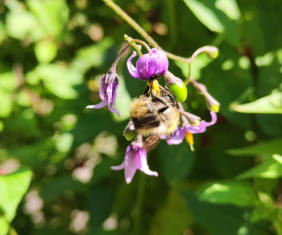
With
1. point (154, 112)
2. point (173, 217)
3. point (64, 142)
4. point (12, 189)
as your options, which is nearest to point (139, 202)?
point (173, 217)

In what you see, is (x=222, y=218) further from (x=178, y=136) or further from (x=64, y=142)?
(x=64, y=142)

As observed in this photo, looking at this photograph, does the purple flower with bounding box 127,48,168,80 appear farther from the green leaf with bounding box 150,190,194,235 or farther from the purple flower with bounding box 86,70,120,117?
the green leaf with bounding box 150,190,194,235

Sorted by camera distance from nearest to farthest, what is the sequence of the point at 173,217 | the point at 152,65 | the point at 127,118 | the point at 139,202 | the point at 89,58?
the point at 152,65
the point at 127,118
the point at 173,217
the point at 139,202
the point at 89,58

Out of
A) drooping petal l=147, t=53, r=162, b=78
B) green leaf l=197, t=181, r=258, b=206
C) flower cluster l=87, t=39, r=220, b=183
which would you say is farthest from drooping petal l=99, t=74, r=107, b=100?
green leaf l=197, t=181, r=258, b=206

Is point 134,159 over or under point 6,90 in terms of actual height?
over

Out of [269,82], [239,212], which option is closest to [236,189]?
[239,212]

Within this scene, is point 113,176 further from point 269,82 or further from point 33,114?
point 269,82

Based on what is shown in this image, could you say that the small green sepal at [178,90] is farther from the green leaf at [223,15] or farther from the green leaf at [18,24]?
the green leaf at [18,24]
